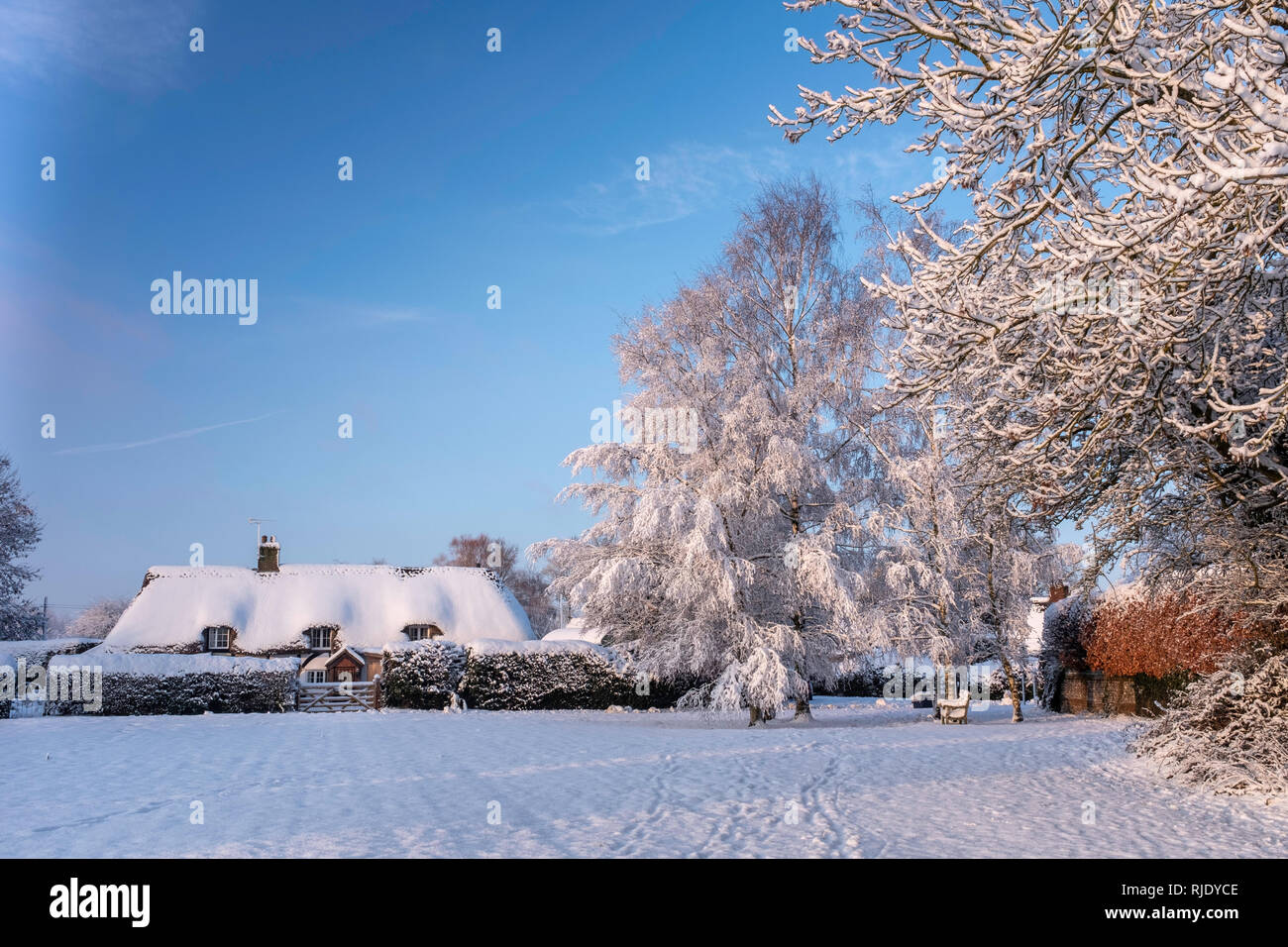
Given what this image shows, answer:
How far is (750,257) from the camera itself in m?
22.7

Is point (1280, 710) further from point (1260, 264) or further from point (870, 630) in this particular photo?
point (870, 630)

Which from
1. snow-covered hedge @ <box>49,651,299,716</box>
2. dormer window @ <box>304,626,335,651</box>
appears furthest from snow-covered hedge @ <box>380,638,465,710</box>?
dormer window @ <box>304,626,335,651</box>

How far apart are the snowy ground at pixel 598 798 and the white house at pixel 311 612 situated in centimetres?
1465

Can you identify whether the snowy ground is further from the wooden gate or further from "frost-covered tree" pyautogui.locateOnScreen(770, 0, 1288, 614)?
the wooden gate

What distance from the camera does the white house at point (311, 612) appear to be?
31797 mm

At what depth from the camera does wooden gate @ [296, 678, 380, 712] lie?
27938mm

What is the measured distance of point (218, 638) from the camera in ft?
106

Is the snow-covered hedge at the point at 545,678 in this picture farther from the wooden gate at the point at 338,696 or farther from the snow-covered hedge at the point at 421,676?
the wooden gate at the point at 338,696

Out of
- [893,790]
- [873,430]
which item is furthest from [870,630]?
[893,790]

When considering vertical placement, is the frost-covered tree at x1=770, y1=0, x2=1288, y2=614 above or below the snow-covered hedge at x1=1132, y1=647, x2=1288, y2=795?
above

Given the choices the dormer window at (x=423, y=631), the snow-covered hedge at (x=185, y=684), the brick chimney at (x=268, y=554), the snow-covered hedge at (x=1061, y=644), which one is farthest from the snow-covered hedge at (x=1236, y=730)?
the brick chimney at (x=268, y=554)

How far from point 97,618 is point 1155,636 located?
262 ft

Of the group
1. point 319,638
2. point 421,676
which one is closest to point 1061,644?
point 421,676

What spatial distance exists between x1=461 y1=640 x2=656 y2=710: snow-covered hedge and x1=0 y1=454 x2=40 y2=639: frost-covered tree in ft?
76.3
